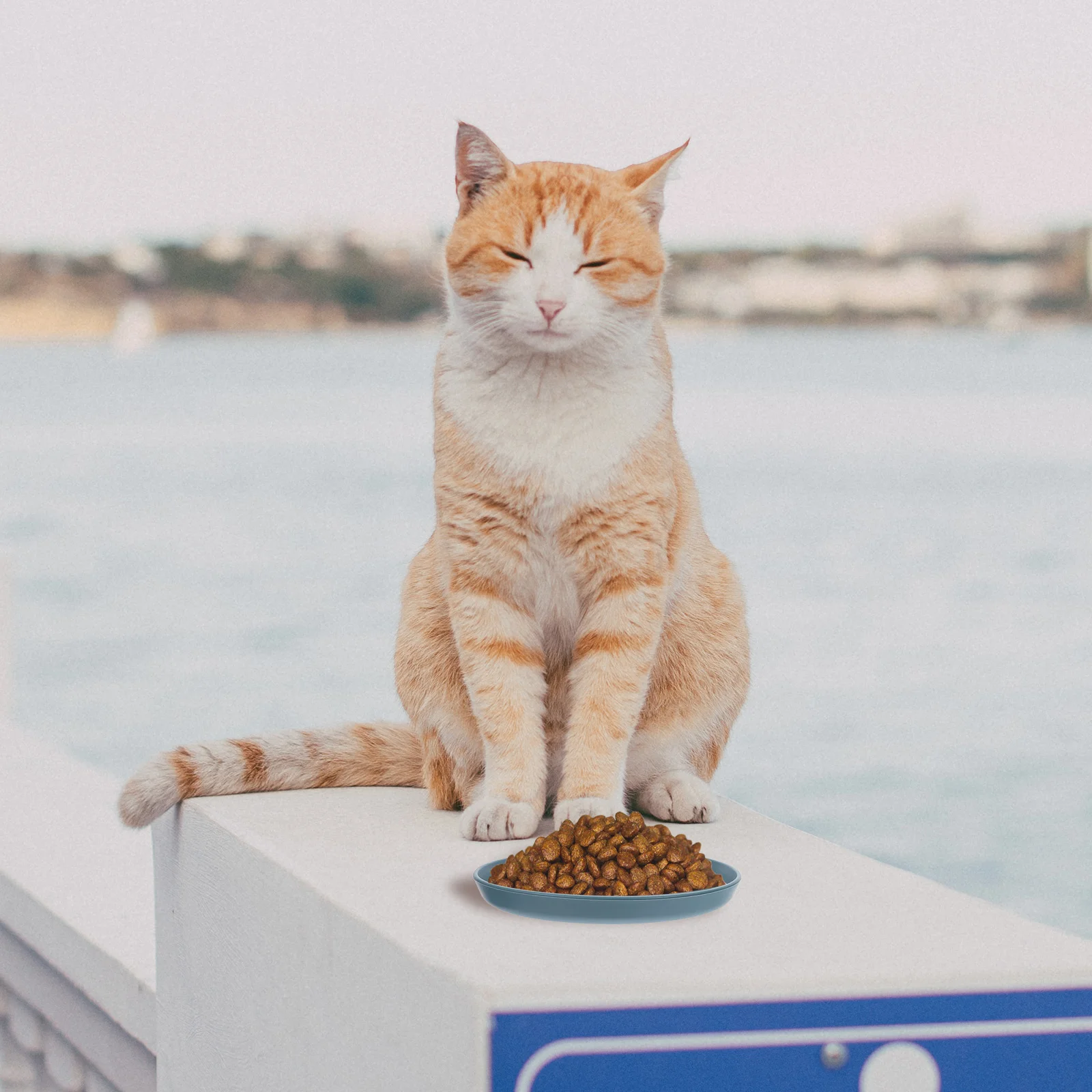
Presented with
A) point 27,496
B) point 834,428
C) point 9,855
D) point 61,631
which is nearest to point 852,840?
point 9,855

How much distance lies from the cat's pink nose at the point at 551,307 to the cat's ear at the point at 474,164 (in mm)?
193

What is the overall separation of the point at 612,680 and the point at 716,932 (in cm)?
44

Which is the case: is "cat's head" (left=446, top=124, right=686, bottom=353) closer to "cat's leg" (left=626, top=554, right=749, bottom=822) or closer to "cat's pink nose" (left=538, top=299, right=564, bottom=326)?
"cat's pink nose" (left=538, top=299, right=564, bottom=326)

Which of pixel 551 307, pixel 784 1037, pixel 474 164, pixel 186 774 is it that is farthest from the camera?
pixel 186 774

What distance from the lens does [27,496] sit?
15.6 metres

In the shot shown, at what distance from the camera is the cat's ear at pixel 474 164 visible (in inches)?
65.6

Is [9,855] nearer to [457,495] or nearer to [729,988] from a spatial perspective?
[457,495]

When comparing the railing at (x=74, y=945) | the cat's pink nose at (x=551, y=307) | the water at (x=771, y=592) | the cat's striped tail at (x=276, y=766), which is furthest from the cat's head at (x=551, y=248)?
the water at (x=771, y=592)

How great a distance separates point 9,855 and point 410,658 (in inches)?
39.5

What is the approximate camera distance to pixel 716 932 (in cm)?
130

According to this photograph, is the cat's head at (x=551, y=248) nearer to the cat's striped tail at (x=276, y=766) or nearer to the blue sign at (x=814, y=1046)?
the cat's striped tail at (x=276, y=766)

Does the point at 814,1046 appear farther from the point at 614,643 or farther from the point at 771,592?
the point at 771,592

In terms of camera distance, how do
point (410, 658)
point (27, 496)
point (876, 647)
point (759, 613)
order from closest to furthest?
point (410, 658), point (876, 647), point (759, 613), point (27, 496)

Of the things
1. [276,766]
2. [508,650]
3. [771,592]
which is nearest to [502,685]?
[508,650]
